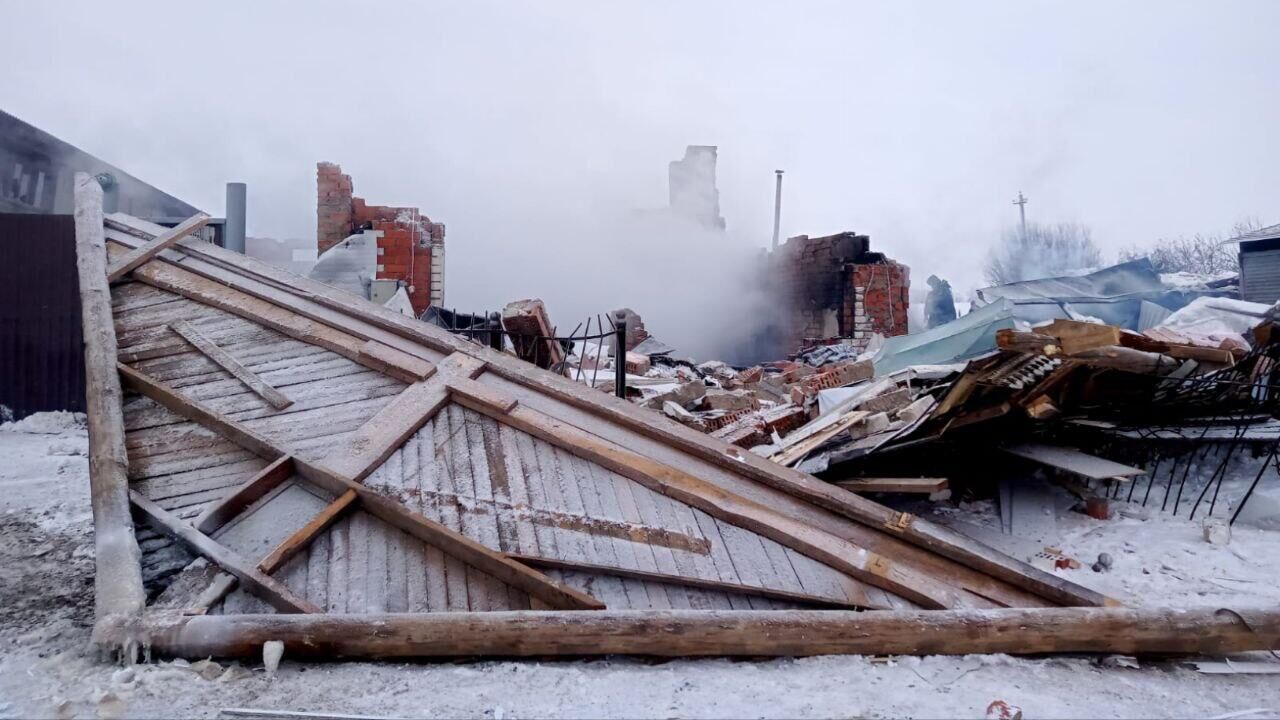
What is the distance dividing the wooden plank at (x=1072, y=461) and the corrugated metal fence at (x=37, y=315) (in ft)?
30.3

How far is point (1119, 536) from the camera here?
3.99 meters

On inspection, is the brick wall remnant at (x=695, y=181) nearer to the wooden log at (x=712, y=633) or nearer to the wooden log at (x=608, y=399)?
the wooden log at (x=608, y=399)

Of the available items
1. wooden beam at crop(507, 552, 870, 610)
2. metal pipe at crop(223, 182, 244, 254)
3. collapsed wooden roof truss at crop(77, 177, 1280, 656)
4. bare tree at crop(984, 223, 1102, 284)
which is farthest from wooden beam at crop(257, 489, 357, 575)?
bare tree at crop(984, 223, 1102, 284)

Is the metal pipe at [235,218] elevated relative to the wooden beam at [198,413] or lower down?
elevated

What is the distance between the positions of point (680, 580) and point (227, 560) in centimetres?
154

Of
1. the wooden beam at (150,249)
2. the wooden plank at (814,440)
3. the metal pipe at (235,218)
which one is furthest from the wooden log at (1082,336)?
the metal pipe at (235,218)

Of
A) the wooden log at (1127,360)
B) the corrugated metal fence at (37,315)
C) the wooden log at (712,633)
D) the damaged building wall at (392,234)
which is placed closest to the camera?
the wooden log at (712,633)

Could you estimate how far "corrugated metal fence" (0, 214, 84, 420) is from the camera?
805cm

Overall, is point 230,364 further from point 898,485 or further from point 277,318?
point 898,485

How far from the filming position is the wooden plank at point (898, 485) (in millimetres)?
3994

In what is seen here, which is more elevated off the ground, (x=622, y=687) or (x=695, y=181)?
(x=695, y=181)

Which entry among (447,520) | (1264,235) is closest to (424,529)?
(447,520)

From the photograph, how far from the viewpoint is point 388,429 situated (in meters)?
3.18

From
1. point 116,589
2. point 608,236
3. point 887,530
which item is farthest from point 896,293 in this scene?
point 116,589
